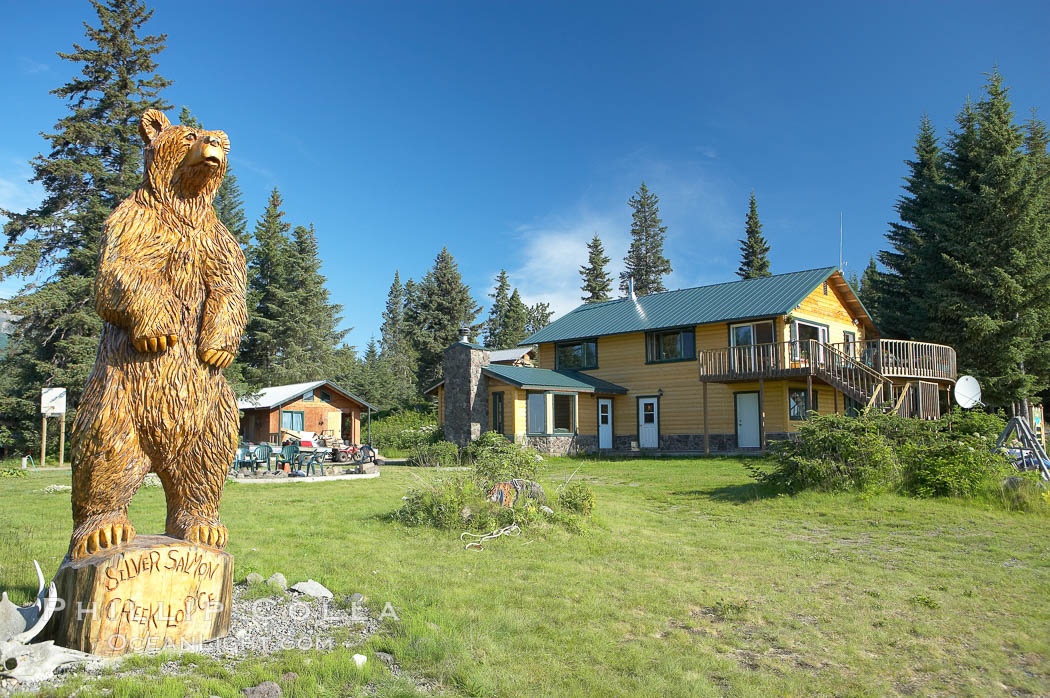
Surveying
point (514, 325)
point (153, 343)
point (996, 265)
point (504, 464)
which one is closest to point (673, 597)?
point (504, 464)

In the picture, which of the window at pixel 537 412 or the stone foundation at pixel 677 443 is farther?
the window at pixel 537 412

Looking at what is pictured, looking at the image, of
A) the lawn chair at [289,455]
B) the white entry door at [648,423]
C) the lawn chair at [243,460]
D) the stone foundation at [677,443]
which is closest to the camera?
the lawn chair at [243,460]

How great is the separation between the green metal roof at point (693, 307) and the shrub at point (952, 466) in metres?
12.5

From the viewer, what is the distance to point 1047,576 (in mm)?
6586

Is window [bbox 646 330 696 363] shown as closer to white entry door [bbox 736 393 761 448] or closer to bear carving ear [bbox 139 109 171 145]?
white entry door [bbox 736 393 761 448]

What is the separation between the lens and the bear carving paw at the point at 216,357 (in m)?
4.44


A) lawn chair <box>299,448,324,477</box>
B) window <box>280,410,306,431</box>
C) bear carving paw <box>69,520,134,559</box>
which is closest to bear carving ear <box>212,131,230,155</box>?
bear carving paw <box>69,520,134,559</box>

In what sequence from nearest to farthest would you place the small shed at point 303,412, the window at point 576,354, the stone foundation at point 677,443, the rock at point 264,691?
the rock at point 264,691 → the stone foundation at point 677,443 → the window at point 576,354 → the small shed at point 303,412

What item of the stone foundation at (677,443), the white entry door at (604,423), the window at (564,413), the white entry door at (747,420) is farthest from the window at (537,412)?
the white entry door at (747,420)

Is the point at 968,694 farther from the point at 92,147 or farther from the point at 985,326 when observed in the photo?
the point at 92,147

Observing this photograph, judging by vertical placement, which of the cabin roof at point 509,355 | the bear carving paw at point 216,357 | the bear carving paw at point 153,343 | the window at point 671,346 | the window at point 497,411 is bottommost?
the window at point 497,411

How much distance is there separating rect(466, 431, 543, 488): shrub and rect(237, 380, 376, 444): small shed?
920 inches

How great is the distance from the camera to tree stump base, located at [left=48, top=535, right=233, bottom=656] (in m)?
3.84

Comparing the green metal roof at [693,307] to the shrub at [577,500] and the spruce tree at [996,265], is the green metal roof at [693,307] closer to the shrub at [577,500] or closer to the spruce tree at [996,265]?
the spruce tree at [996,265]
